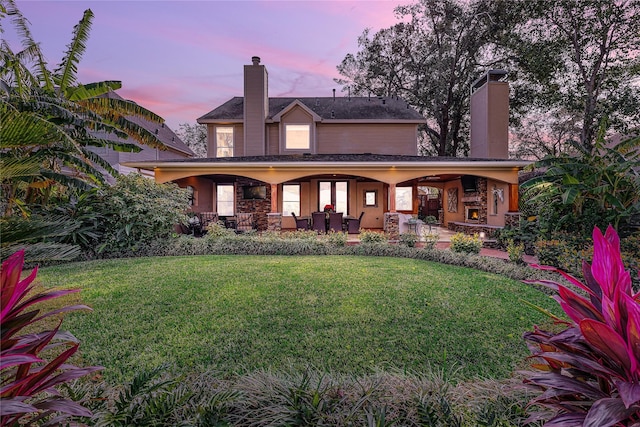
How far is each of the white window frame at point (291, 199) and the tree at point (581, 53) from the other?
49.0 ft

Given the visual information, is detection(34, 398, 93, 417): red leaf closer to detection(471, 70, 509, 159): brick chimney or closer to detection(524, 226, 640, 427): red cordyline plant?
detection(524, 226, 640, 427): red cordyline plant

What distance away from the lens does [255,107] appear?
15320 millimetres

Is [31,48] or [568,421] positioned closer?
[568,421]

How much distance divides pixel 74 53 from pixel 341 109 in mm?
11698

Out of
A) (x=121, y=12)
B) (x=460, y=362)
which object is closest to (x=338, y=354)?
(x=460, y=362)

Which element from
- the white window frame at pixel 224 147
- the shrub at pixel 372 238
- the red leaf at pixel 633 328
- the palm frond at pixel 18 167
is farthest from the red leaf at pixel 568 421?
the white window frame at pixel 224 147

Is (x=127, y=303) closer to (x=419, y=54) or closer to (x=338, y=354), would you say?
(x=338, y=354)

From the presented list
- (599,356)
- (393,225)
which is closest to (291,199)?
(393,225)

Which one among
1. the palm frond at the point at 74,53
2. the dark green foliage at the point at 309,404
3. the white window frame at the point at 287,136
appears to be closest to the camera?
the dark green foliage at the point at 309,404

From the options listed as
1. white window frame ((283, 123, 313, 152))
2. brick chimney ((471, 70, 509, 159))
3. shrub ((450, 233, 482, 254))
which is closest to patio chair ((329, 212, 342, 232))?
white window frame ((283, 123, 313, 152))

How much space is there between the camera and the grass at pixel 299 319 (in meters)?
3.38

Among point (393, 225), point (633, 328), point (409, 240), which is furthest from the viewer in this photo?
point (393, 225)

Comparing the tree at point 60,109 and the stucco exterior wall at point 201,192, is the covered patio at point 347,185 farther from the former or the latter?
the tree at point 60,109

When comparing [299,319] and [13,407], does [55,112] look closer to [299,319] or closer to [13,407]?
[299,319]
